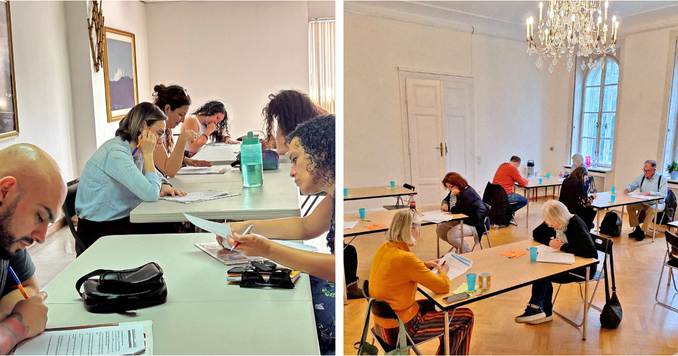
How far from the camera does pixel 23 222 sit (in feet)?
2.09

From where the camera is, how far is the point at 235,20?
0.93 metres

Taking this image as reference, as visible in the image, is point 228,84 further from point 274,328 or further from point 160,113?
point 274,328

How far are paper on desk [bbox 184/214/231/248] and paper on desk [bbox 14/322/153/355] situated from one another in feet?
0.82

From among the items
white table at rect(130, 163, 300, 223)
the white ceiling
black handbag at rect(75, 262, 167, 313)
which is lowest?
black handbag at rect(75, 262, 167, 313)

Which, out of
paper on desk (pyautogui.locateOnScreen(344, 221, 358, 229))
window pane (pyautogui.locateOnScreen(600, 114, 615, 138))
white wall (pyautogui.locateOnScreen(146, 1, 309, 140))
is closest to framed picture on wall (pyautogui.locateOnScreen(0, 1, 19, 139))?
white wall (pyautogui.locateOnScreen(146, 1, 309, 140))

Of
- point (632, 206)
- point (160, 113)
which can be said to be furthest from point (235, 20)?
point (632, 206)

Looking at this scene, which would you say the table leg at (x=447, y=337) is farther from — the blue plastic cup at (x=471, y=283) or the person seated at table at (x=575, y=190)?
the person seated at table at (x=575, y=190)

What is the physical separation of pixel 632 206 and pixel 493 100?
88.7 inches

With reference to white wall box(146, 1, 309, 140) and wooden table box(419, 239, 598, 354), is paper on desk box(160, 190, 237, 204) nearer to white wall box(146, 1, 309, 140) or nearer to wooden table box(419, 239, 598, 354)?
white wall box(146, 1, 309, 140)

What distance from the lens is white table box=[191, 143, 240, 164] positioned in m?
0.94

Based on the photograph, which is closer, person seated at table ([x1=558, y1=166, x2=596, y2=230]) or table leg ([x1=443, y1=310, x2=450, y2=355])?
table leg ([x1=443, y1=310, x2=450, y2=355])

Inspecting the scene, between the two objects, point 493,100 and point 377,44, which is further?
point 377,44

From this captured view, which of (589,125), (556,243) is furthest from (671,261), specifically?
(589,125)

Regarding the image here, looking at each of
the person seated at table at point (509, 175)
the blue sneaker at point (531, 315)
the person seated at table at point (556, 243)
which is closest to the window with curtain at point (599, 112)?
the person seated at table at point (509, 175)
